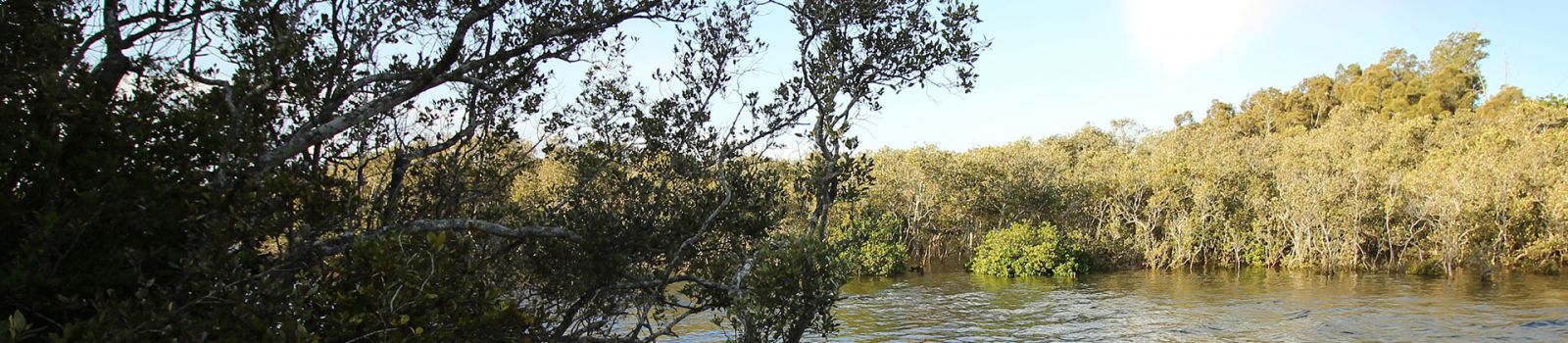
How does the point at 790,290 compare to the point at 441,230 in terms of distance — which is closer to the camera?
the point at 441,230

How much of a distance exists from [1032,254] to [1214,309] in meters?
9.07

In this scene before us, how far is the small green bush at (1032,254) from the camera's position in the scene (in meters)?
30.9

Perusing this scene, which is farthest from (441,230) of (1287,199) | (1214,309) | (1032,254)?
(1287,199)

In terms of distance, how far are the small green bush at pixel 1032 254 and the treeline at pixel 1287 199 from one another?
4.80ft

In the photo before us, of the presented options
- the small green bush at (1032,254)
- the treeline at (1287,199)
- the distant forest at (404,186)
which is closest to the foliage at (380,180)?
the distant forest at (404,186)

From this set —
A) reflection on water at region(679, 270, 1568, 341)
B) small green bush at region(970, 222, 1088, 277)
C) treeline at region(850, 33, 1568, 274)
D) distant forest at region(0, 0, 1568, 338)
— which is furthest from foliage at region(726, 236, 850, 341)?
small green bush at region(970, 222, 1088, 277)

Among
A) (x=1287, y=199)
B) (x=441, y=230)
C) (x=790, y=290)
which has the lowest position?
(x=790, y=290)

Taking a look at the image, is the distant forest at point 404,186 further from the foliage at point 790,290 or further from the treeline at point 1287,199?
the treeline at point 1287,199

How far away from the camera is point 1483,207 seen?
2700 centimetres

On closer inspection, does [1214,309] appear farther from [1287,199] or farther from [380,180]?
[380,180]

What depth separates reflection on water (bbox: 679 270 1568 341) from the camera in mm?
18531

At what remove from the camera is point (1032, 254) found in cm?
3098

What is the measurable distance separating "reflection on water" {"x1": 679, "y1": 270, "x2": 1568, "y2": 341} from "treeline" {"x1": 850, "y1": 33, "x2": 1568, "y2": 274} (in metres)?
1.69

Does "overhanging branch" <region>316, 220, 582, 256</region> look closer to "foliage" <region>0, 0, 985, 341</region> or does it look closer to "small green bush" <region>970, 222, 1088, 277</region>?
"foliage" <region>0, 0, 985, 341</region>
